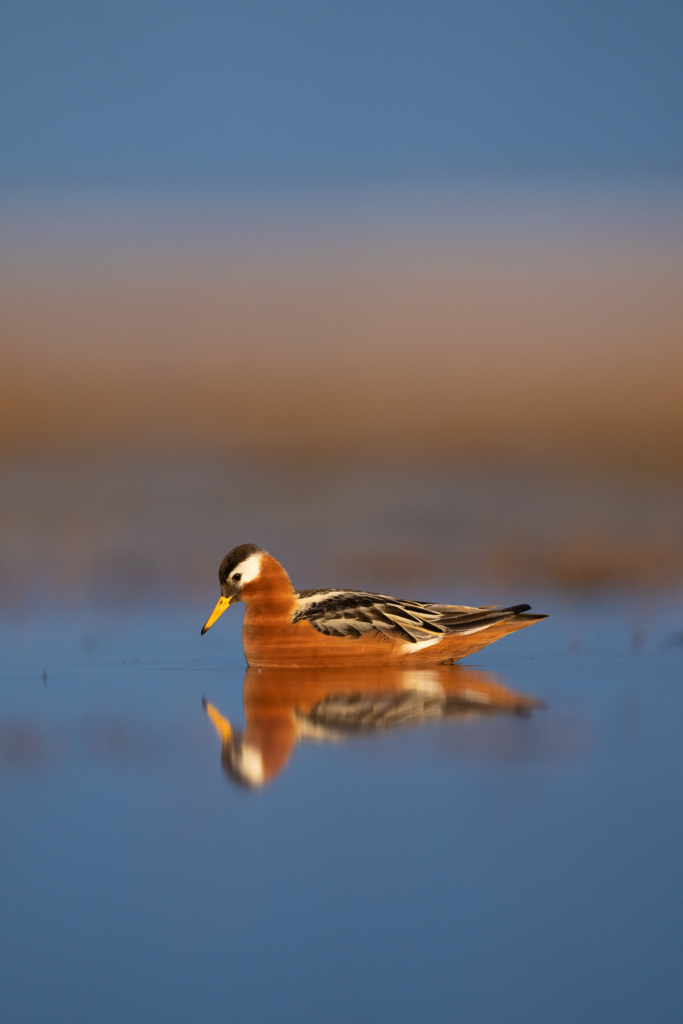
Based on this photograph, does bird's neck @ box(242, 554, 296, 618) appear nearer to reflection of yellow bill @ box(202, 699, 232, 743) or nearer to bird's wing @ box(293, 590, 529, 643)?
bird's wing @ box(293, 590, 529, 643)

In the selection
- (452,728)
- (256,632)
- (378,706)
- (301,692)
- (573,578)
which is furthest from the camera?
(573,578)

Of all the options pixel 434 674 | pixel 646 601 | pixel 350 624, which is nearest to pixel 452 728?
pixel 434 674

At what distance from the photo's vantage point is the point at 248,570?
807cm

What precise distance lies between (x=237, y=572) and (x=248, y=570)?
76mm

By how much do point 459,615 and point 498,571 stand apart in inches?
80.5

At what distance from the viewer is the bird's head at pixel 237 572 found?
26.4ft

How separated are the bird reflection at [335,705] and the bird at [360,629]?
15 cm

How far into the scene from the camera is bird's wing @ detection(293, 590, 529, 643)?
7.58 metres

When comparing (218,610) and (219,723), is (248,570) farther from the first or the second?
(219,723)

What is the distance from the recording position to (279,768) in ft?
15.4

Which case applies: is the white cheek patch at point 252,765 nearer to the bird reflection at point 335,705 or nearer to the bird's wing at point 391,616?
the bird reflection at point 335,705

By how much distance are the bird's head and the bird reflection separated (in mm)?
806

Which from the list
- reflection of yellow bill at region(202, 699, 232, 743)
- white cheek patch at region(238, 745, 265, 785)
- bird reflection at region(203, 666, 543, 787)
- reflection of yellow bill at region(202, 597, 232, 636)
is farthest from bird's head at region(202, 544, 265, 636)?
white cheek patch at region(238, 745, 265, 785)

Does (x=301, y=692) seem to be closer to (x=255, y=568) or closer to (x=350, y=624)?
(x=350, y=624)
